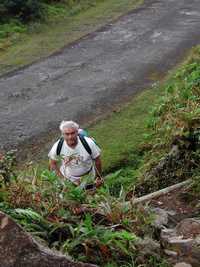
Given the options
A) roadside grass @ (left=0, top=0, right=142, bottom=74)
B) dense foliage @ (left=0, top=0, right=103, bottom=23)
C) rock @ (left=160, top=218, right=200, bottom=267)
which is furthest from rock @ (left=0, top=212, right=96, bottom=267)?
dense foliage @ (left=0, top=0, right=103, bottom=23)

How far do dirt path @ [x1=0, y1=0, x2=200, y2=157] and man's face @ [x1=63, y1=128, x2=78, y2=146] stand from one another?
163 inches

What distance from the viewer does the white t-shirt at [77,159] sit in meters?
6.80

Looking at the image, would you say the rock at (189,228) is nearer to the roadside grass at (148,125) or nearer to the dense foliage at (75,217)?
the dense foliage at (75,217)

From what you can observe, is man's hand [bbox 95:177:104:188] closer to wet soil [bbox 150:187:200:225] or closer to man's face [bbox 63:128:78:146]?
man's face [bbox 63:128:78:146]

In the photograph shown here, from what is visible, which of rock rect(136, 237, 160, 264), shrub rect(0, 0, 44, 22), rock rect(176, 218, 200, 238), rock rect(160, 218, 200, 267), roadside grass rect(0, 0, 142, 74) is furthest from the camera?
shrub rect(0, 0, 44, 22)

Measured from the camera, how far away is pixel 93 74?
48.0ft

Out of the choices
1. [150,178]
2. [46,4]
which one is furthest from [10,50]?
[150,178]

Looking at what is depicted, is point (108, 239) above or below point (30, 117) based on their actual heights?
above

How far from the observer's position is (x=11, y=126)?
11.6 metres

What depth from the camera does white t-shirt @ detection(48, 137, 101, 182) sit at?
6.80 meters

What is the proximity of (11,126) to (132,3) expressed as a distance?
11533 millimetres

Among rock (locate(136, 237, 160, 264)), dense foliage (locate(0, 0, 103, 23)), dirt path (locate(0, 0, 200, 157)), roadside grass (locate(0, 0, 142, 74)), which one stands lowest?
dirt path (locate(0, 0, 200, 157))

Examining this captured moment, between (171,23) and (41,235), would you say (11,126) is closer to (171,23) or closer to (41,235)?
(41,235)

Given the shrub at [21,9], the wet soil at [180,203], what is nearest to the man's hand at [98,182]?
the wet soil at [180,203]
